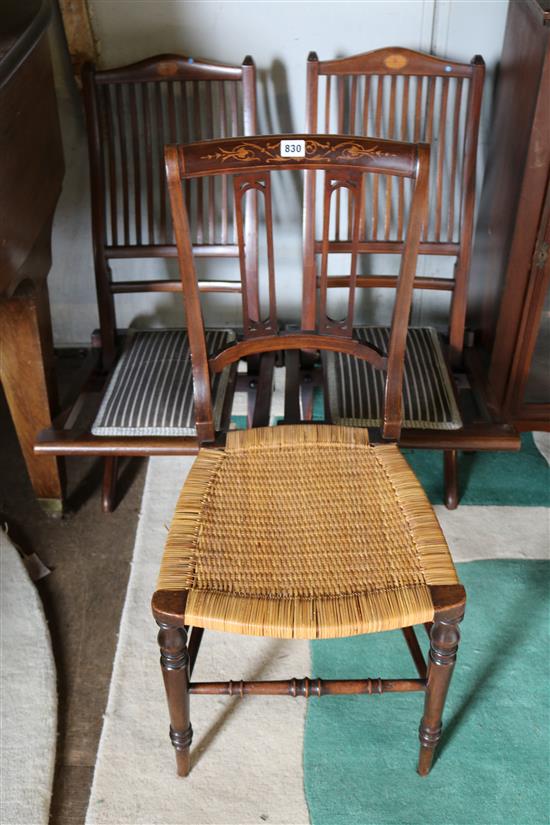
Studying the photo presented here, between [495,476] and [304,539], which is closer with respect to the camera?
[304,539]

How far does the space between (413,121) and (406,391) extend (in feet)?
2.34

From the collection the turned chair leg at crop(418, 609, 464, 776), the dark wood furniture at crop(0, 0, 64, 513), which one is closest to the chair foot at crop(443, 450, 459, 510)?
the turned chair leg at crop(418, 609, 464, 776)

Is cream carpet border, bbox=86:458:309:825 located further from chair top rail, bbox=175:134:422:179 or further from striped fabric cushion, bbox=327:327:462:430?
chair top rail, bbox=175:134:422:179

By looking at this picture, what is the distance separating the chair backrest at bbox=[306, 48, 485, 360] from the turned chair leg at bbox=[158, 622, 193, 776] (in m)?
1.01

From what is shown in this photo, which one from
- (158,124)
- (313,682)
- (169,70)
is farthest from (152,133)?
(313,682)

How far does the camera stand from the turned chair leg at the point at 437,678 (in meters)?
1.30

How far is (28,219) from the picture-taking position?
5.37 feet

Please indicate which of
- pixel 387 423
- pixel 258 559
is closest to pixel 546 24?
pixel 387 423

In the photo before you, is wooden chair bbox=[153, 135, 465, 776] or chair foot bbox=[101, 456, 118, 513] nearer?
wooden chair bbox=[153, 135, 465, 776]

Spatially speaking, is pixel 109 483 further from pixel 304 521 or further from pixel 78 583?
pixel 304 521

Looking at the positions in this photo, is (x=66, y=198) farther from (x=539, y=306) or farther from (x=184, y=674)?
(x=184, y=674)

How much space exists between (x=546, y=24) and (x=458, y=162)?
552 mm

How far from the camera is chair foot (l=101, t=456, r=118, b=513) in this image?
2.11 metres

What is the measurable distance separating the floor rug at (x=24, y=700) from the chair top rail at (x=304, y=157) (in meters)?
1.05
